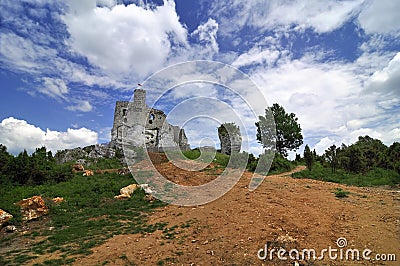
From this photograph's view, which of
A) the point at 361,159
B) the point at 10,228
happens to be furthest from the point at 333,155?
the point at 10,228

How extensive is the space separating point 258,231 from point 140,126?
27.2 metres

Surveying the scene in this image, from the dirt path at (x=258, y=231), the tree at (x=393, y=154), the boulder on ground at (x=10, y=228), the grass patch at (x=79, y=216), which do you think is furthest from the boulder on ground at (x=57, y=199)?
the tree at (x=393, y=154)

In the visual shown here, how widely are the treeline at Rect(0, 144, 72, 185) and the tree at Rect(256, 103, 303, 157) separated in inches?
999

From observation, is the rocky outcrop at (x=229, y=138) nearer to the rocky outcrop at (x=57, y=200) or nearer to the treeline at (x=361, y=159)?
the treeline at (x=361, y=159)

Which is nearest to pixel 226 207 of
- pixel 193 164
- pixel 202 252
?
pixel 202 252

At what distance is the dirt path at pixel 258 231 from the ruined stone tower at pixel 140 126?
21856 millimetres

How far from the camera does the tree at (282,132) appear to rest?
34.8 m

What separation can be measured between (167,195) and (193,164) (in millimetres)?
7120

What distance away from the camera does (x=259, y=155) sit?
85.6 feet

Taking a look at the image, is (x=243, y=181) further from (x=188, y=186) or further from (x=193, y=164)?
(x=193, y=164)

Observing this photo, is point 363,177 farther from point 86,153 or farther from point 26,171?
point 86,153

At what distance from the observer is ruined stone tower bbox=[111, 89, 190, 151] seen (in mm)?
31467

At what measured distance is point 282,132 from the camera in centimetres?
3494

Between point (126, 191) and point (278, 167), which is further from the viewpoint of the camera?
point (278, 167)
